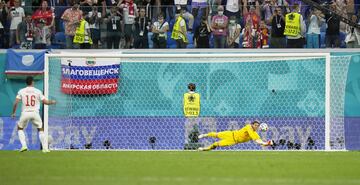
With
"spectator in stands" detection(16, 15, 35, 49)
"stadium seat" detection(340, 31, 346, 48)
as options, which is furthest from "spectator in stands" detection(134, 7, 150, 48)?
"stadium seat" detection(340, 31, 346, 48)

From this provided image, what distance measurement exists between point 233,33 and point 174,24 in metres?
1.82

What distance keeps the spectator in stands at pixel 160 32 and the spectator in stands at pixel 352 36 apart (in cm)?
547

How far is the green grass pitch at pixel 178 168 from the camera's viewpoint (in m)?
13.9

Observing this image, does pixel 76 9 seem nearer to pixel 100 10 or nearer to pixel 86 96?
pixel 100 10

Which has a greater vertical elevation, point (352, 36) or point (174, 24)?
point (174, 24)

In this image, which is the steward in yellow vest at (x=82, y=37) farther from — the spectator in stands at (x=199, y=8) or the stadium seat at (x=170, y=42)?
the spectator in stands at (x=199, y=8)

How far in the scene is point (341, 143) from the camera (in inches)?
1003

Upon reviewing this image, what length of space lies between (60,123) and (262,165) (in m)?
9.12

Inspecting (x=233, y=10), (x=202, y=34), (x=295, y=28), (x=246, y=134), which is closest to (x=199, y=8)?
(x=202, y=34)

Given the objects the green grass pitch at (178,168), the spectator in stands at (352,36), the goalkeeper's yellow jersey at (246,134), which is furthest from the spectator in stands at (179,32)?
the green grass pitch at (178,168)

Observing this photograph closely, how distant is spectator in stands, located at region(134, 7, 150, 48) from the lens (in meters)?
26.7

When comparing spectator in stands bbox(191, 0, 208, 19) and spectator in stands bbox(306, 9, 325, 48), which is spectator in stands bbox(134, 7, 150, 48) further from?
spectator in stands bbox(306, 9, 325, 48)

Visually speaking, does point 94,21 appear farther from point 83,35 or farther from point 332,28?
point 332,28

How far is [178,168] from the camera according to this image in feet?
53.4
